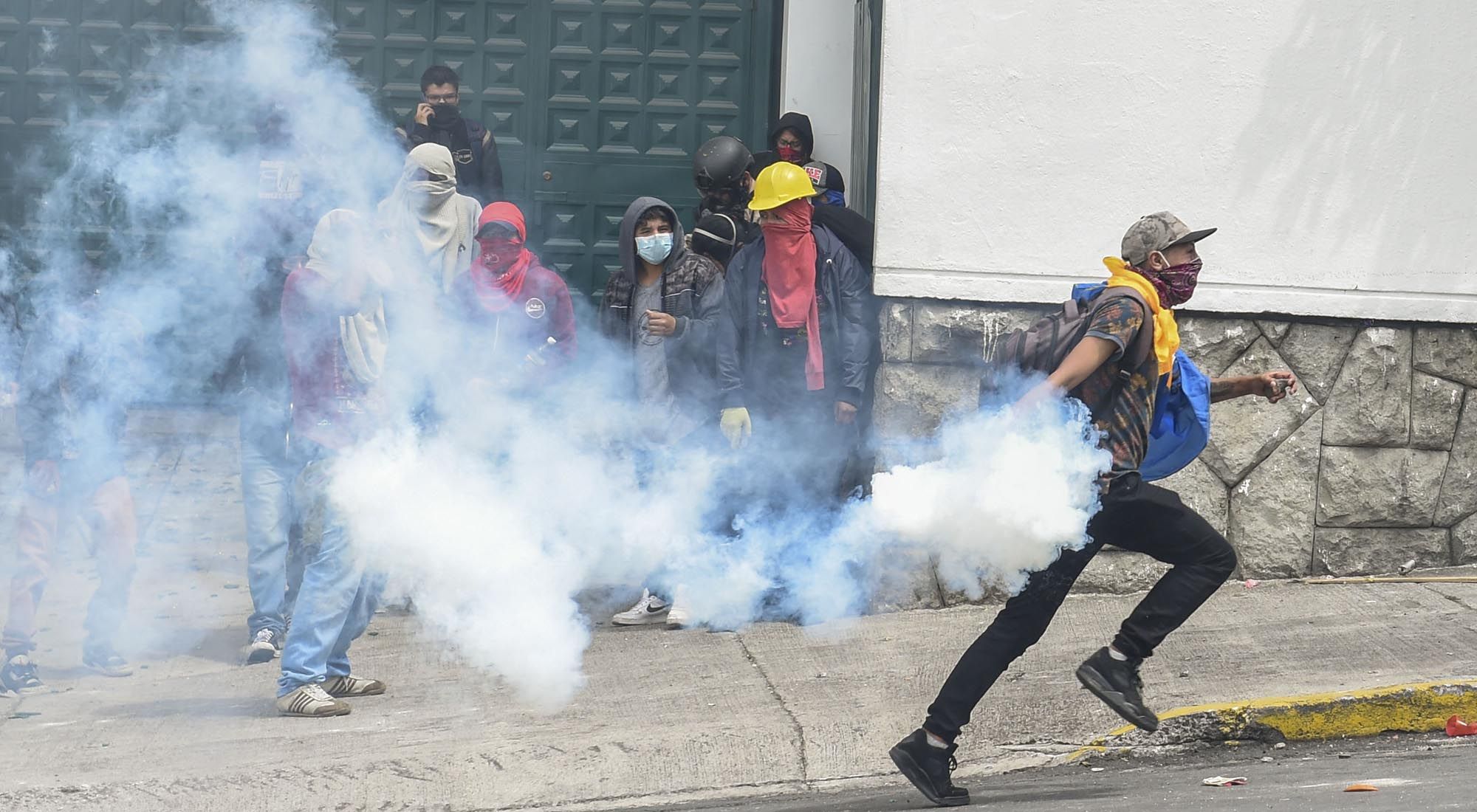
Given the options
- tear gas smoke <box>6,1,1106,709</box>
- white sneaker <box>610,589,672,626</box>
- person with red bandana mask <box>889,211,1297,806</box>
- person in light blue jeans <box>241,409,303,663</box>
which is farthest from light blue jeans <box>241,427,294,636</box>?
person with red bandana mask <box>889,211,1297,806</box>

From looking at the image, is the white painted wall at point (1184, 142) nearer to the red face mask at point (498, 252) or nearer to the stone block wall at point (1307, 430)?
the stone block wall at point (1307, 430)

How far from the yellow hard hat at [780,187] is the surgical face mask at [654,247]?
16.0 inches

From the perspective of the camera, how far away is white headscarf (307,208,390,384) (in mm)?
5871

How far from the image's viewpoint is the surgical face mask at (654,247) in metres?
6.89

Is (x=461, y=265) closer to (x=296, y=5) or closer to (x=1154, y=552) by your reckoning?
(x=296, y=5)

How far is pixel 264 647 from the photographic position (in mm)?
6648

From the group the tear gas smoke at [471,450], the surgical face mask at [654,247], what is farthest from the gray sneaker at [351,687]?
the surgical face mask at [654,247]

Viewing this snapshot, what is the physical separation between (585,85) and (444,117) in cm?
133

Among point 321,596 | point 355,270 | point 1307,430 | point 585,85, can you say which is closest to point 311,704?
point 321,596

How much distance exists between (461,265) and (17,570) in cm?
214

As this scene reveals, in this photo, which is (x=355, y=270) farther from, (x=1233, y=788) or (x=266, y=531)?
(x=1233, y=788)

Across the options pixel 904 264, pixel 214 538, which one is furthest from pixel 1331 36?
pixel 214 538

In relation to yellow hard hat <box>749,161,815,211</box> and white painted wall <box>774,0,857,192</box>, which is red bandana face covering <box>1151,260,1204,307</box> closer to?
yellow hard hat <box>749,161,815,211</box>

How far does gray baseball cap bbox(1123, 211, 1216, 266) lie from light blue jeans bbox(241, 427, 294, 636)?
3.54 metres
